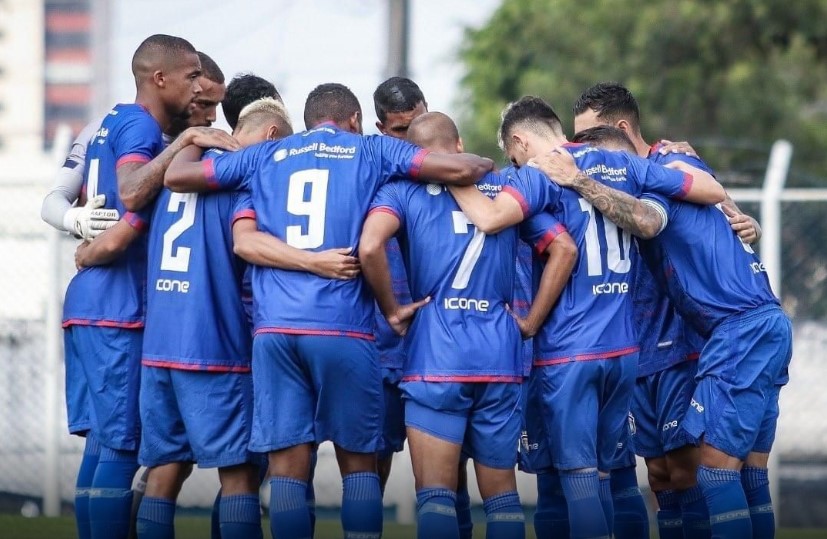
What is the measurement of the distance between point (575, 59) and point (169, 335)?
1490cm

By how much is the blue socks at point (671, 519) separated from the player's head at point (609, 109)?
2.03 meters

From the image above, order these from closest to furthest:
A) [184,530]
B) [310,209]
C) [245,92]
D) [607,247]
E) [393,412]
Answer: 1. [310,209]
2. [607,247]
3. [393,412]
4. [245,92]
5. [184,530]

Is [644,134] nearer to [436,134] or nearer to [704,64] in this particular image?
[704,64]

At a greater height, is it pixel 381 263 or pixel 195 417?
pixel 381 263

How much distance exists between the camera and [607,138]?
6797mm

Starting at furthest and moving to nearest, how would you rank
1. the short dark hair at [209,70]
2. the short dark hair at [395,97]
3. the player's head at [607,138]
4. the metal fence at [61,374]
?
the metal fence at [61,374], the short dark hair at [395,97], the short dark hair at [209,70], the player's head at [607,138]

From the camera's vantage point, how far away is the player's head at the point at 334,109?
6422 millimetres

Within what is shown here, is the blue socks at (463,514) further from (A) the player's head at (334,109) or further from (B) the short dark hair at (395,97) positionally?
(B) the short dark hair at (395,97)

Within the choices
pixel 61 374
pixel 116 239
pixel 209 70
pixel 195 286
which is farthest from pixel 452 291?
pixel 61 374

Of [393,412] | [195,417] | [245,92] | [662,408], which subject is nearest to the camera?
[195,417]

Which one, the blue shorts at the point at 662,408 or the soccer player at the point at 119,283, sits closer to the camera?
the soccer player at the point at 119,283

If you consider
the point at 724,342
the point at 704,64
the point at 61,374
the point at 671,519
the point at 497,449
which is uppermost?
the point at 704,64

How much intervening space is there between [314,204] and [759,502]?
9.26ft

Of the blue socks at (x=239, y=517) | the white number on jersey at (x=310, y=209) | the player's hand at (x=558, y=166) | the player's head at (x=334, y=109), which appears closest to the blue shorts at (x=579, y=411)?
the player's hand at (x=558, y=166)
